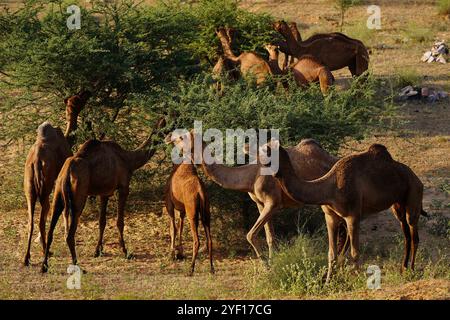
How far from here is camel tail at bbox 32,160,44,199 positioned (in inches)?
491

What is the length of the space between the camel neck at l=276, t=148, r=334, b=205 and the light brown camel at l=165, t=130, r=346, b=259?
0.80 meters

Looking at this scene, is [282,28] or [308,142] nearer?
[308,142]

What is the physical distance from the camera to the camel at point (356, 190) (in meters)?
10.9

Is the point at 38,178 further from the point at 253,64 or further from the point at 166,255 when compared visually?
the point at 253,64

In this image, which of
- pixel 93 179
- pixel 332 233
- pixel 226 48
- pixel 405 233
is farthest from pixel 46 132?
pixel 226 48

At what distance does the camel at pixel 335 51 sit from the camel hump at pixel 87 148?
276 inches

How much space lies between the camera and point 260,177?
1186 cm

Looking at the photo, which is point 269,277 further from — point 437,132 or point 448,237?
point 437,132

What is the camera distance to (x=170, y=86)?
14.6 m

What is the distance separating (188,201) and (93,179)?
1112 mm

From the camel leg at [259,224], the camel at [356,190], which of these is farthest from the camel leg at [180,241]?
the camel at [356,190]

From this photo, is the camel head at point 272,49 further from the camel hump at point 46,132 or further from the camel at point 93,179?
the camel hump at point 46,132

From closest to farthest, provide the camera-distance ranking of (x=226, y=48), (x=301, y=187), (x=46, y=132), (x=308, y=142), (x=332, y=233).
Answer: (x=301, y=187), (x=332, y=233), (x=308, y=142), (x=46, y=132), (x=226, y=48)
